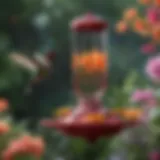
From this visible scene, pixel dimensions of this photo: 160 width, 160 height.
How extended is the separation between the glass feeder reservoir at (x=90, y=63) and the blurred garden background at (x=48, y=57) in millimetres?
63

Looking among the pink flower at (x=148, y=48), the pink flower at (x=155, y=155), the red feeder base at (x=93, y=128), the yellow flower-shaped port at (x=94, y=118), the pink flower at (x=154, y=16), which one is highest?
the pink flower at (x=148, y=48)

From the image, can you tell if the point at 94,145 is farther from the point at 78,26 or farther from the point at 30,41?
the point at 30,41

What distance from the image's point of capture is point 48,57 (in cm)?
175

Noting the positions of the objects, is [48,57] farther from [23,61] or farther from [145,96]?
[145,96]

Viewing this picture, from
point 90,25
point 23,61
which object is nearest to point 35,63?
point 23,61

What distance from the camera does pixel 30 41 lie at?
5.63 ft

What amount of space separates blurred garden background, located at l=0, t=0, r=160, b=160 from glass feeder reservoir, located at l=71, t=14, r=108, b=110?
63 millimetres

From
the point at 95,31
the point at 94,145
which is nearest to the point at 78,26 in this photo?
the point at 95,31

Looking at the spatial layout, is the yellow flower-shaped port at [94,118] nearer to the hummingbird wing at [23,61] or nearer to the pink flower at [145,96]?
the pink flower at [145,96]

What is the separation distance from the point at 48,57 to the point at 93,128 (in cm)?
48

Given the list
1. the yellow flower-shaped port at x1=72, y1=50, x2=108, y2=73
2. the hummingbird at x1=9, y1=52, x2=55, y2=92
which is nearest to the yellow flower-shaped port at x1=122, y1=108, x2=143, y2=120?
the yellow flower-shaped port at x1=72, y1=50, x2=108, y2=73

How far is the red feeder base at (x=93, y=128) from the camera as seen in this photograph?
131 cm

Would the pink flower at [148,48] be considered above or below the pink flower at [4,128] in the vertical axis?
above

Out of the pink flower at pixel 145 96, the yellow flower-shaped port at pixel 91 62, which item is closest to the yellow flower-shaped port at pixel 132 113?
the pink flower at pixel 145 96
